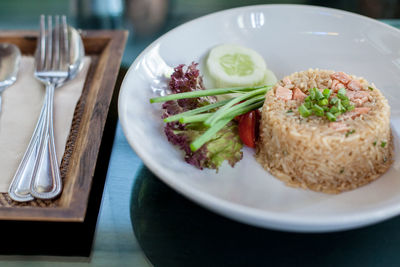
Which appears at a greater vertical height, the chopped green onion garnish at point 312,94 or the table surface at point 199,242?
the chopped green onion garnish at point 312,94

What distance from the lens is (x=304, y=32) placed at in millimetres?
2018

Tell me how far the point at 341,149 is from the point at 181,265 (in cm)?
64

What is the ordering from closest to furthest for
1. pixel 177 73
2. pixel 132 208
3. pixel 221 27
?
pixel 132 208 → pixel 177 73 → pixel 221 27

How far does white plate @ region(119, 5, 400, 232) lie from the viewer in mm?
1128

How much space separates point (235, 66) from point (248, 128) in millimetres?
433

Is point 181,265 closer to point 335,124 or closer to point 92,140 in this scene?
point 92,140

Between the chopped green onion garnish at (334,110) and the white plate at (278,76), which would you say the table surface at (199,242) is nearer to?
the white plate at (278,76)

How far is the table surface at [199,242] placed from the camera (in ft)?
4.30

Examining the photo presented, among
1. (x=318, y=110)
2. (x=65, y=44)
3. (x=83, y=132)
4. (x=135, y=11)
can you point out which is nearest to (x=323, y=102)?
(x=318, y=110)

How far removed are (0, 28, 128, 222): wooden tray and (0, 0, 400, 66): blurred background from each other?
1.19 ft

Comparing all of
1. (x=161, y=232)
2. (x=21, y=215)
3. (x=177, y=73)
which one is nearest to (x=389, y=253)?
(x=161, y=232)

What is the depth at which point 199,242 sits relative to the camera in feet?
4.46

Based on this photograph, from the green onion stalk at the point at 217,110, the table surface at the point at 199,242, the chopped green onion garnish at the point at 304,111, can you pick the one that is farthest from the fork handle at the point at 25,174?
the chopped green onion garnish at the point at 304,111

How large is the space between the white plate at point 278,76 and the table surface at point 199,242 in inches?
4.5
